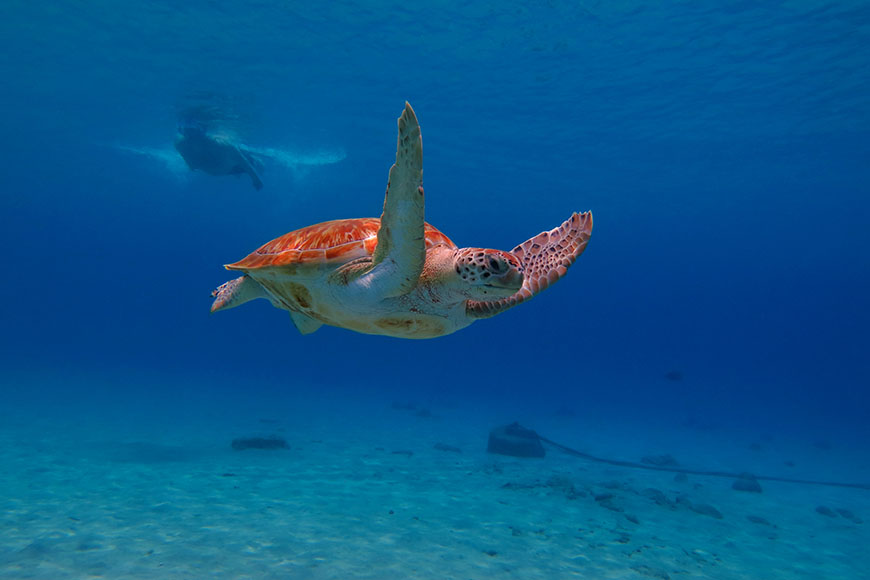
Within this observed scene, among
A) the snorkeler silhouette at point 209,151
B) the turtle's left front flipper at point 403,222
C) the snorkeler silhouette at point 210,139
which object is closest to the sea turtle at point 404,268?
the turtle's left front flipper at point 403,222

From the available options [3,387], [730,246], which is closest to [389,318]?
[3,387]

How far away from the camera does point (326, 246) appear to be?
11.7 ft

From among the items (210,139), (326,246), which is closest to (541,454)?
(326,246)

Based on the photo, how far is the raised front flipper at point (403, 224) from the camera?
252 centimetres

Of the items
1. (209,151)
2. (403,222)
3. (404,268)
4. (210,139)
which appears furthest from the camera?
(209,151)

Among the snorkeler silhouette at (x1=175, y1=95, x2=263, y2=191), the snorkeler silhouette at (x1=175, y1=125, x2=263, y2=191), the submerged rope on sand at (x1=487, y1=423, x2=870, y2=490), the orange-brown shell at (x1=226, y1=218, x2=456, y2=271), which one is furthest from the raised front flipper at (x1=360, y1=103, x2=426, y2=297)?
the snorkeler silhouette at (x1=175, y1=125, x2=263, y2=191)

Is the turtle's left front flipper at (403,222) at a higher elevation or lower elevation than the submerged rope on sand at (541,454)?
higher

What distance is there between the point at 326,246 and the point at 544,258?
1.74m

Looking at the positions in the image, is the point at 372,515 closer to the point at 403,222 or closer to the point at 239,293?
the point at 239,293

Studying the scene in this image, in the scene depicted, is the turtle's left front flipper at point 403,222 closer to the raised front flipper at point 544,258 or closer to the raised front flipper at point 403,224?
the raised front flipper at point 403,224

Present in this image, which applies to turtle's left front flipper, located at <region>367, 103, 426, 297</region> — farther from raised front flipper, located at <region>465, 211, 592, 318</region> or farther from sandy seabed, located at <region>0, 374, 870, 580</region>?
sandy seabed, located at <region>0, 374, 870, 580</region>

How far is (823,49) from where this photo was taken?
14.8 meters

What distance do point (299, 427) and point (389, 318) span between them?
48.4 feet

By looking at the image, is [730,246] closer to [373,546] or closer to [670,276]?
[670,276]
